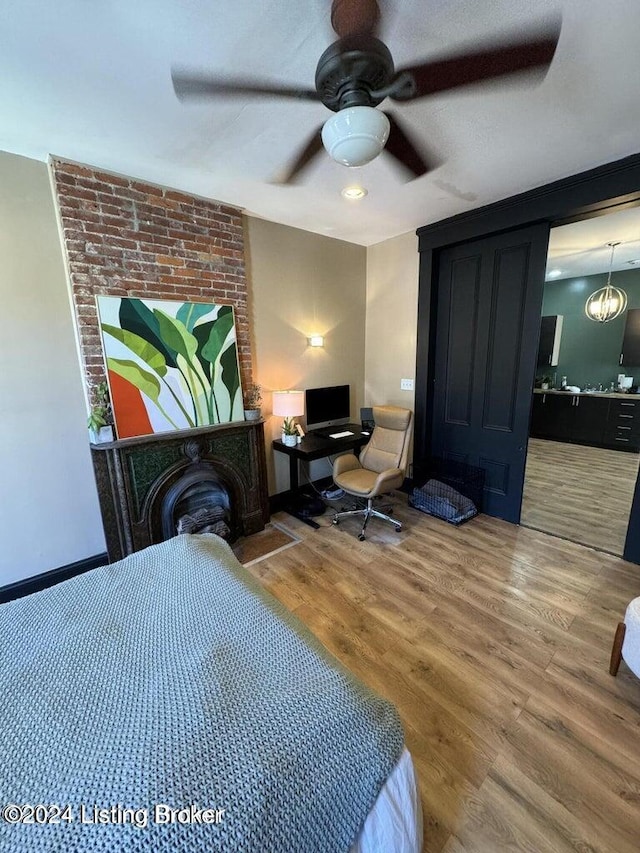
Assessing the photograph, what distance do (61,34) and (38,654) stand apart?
88.1 inches

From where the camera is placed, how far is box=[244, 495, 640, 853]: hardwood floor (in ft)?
3.97

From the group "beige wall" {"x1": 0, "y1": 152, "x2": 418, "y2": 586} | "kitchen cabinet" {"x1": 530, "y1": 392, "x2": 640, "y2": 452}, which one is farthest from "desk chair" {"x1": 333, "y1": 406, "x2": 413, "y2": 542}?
"kitchen cabinet" {"x1": 530, "y1": 392, "x2": 640, "y2": 452}

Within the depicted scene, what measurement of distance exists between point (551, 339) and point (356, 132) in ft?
19.8

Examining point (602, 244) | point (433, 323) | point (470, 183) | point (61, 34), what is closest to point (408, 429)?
point (433, 323)

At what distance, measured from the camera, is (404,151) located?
177 cm

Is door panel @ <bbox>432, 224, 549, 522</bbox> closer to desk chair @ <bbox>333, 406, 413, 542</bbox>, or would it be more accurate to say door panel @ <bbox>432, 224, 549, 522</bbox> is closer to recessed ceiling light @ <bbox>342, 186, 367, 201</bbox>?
desk chair @ <bbox>333, 406, 413, 542</bbox>

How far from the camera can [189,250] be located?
2.66 m

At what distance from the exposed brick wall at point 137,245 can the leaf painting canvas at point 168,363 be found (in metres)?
0.09

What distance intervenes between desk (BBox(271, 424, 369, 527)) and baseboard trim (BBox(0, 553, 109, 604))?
165 centimetres

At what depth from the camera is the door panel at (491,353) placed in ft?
9.62

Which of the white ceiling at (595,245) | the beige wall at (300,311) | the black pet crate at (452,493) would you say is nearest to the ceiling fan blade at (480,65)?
the beige wall at (300,311)

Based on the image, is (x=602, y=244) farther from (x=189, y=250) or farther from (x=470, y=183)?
(x=189, y=250)

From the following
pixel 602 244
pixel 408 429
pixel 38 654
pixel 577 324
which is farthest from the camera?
pixel 577 324

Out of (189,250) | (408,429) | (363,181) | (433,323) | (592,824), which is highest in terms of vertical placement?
(363,181)
